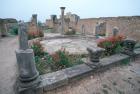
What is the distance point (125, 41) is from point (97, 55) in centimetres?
209

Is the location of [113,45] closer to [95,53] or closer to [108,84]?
[95,53]

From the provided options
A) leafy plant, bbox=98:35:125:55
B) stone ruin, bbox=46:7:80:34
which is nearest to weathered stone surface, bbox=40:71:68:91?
leafy plant, bbox=98:35:125:55

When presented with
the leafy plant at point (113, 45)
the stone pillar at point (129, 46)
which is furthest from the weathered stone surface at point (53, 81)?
the stone pillar at point (129, 46)

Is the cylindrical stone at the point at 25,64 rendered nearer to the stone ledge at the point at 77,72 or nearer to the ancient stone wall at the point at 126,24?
the stone ledge at the point at 77,72

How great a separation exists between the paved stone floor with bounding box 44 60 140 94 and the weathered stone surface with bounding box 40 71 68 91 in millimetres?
132

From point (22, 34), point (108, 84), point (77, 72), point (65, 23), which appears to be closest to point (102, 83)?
point (108, 84)

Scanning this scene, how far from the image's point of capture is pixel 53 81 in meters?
2.76

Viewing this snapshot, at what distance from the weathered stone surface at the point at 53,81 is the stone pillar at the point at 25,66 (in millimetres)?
240

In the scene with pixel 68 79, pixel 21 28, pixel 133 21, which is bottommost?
pixel 68 79

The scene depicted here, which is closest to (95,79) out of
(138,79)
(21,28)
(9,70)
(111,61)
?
(111,61)

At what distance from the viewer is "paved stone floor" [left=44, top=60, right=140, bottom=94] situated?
282cm

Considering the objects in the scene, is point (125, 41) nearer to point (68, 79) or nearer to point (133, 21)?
point (68, 79)

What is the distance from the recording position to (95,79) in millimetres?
3311

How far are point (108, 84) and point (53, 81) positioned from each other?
155 cm
